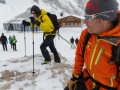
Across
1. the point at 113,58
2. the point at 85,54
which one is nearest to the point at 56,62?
the point at 85,54

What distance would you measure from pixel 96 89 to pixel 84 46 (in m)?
0.63

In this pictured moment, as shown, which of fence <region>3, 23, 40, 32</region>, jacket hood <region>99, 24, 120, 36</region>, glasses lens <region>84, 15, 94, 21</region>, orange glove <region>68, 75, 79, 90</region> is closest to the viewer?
jacket hood <region>99, 24, 120, 36</region>

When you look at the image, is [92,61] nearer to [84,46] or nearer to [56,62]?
[84,46]

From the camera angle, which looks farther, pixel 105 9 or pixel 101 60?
pixel 101 60

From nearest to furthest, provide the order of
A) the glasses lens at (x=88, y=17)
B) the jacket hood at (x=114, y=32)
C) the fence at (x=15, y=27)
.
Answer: the jacket hood at (x=114, y=32)
the glasses lens at (x=88, y=17)
the fence at (x=15, y=27)

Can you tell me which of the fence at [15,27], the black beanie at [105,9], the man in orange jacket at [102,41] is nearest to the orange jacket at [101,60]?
the man in orange jacket at [102,41]

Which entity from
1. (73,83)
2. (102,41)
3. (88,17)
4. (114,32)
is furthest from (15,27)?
(114,32)

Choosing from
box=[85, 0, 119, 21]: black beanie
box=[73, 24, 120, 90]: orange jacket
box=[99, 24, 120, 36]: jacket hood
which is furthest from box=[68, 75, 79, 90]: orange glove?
box=[85, 0, 119, 21]: black beanie

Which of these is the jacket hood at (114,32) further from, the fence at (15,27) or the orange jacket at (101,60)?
the fence at (15,27)

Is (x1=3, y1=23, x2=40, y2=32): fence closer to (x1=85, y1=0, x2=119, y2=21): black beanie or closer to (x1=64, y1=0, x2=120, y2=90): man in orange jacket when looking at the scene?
(x1=64, y1=0, x2=120, y2=90): man in orange jacket

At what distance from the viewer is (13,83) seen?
202 inches

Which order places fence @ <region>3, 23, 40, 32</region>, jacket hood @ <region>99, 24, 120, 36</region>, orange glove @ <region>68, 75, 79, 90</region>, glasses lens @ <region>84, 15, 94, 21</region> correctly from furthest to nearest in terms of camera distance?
fence @ <region>3, 23, 40, 32</region> → orange glove @ <region>68, 75, 79, 90</region> → glasses lens @ <region>84, 15, 94, 21</region> → jacket hood @ <region>99, 24, 120, 36</region>

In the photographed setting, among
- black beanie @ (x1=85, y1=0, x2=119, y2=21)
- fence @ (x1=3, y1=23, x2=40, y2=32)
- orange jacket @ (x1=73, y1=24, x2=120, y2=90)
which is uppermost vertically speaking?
black beanie @ (x1=85, y1=0, x2=119, y2=21)

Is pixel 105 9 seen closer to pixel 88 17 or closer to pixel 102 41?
pixel 88 17
